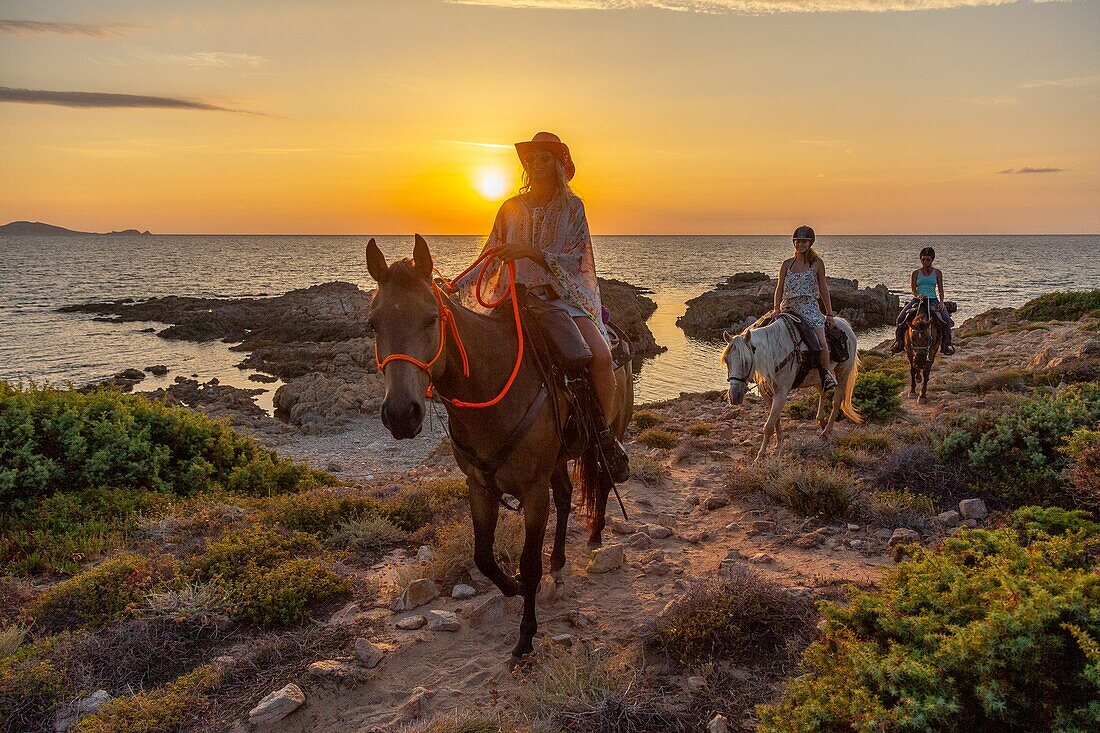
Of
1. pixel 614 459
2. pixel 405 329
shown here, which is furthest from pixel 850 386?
pixel 405 329

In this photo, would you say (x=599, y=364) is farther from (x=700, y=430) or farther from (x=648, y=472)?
(x=700, y=430)

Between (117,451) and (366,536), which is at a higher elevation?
(117,451)

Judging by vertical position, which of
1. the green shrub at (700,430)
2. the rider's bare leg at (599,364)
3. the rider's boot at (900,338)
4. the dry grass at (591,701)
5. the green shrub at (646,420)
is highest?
the rider's bare leg at (599,364)

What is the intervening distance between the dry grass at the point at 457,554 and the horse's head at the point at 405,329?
2.71 meters

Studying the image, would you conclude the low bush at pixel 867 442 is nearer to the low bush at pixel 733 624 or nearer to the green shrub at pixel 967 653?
the low bush at pixel 733 624

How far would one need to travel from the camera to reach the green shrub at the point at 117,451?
7.21m

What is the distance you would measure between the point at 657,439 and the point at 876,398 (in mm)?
4414

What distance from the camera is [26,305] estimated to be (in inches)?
1868

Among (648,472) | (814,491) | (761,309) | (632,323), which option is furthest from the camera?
(761,309)

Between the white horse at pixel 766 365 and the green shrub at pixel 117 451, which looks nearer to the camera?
the green shrub at pixel 117 451

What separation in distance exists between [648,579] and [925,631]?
2.87 meters

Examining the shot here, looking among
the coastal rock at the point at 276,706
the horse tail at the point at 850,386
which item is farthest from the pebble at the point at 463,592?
the horse tail at the point at 850,386

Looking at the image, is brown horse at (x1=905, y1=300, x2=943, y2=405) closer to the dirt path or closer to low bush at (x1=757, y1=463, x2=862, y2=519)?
low bush at (x1=757, y1=463, x2=862, y2=519)

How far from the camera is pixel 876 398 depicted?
1114cm
